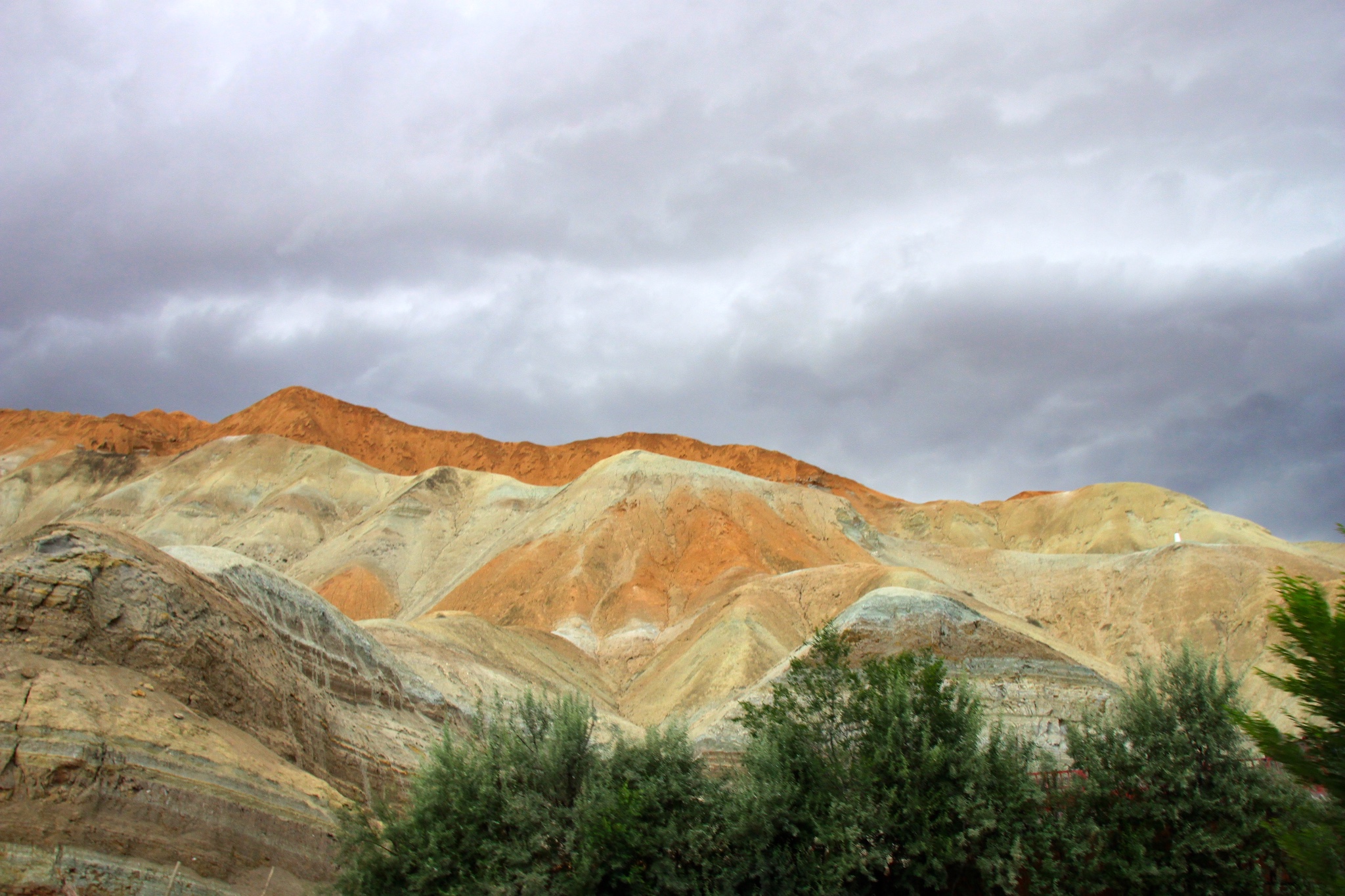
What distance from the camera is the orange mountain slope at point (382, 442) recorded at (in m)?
122

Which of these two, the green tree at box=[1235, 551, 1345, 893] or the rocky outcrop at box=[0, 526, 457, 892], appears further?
the rocky outcrop at box=[0, 526, 457, 892]

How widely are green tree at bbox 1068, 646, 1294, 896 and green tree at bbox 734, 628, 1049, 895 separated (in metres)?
1.13

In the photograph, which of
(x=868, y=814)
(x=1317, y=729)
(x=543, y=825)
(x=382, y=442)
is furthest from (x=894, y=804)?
(x=382, y=442)

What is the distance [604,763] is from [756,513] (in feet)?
194

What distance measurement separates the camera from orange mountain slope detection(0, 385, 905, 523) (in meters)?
122

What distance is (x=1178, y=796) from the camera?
1392 centimetres

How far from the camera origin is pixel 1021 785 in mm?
13789

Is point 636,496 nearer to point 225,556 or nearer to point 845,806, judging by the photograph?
point 225,556

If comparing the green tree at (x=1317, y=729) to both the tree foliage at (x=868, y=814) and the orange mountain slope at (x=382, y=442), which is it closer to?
the tree foliage at (x=868, y=814)

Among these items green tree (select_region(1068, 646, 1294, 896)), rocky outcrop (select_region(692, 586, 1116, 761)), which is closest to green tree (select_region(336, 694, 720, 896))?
green tree (select_region(1068, 646, 1294, 896))

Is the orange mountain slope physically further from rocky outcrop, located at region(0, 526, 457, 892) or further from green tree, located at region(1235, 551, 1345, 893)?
green tree, located at region(1235, 551, 1345, 893)

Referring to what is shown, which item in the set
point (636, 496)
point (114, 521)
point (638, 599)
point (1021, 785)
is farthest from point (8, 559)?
point (114, 521)

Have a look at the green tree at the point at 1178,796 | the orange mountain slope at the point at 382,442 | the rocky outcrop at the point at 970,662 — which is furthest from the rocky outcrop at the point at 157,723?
the orange mountain slope at the point at 382,442

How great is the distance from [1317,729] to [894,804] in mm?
6403
